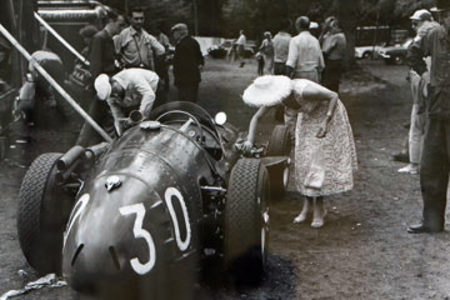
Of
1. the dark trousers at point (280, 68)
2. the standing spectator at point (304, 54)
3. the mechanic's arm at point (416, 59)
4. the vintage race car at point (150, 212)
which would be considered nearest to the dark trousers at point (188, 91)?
the standing spectator at point (304, 54)

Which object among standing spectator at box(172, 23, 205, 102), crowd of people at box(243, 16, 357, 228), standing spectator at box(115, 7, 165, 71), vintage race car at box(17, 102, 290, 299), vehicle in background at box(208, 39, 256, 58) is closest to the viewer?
vintage race car at box(17, 102, 290, 299)

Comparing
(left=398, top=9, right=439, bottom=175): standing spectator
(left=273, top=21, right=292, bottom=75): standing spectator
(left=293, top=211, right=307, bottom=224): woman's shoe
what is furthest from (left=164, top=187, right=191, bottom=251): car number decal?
(left=273, top=21, right=292, bottom=75): standing spectator

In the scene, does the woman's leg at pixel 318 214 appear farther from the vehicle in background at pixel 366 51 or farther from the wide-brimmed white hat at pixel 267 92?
the vehicle in background at pixel 366 51

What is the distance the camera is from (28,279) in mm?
5988

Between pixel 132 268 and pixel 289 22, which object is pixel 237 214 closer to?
pixel 132 268

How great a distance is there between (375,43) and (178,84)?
99.1 ft

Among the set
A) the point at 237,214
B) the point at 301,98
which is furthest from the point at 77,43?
the point at 237,214

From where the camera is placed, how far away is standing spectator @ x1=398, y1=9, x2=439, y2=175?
930 centimetres

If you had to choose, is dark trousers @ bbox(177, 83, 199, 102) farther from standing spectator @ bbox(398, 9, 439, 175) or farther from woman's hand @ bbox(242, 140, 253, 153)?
woman's hand @ bbox(242, 140, 253, 153)

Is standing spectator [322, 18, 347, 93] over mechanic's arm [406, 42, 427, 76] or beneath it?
beneath

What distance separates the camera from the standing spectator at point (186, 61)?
12289 mm

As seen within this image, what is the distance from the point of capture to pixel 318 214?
297 inches

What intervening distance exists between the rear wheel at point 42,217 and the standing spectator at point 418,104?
5250 mm

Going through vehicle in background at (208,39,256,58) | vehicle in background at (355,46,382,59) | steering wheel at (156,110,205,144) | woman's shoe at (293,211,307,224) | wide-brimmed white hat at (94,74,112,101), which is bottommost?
vehicle in background at (355,46,382,59)
